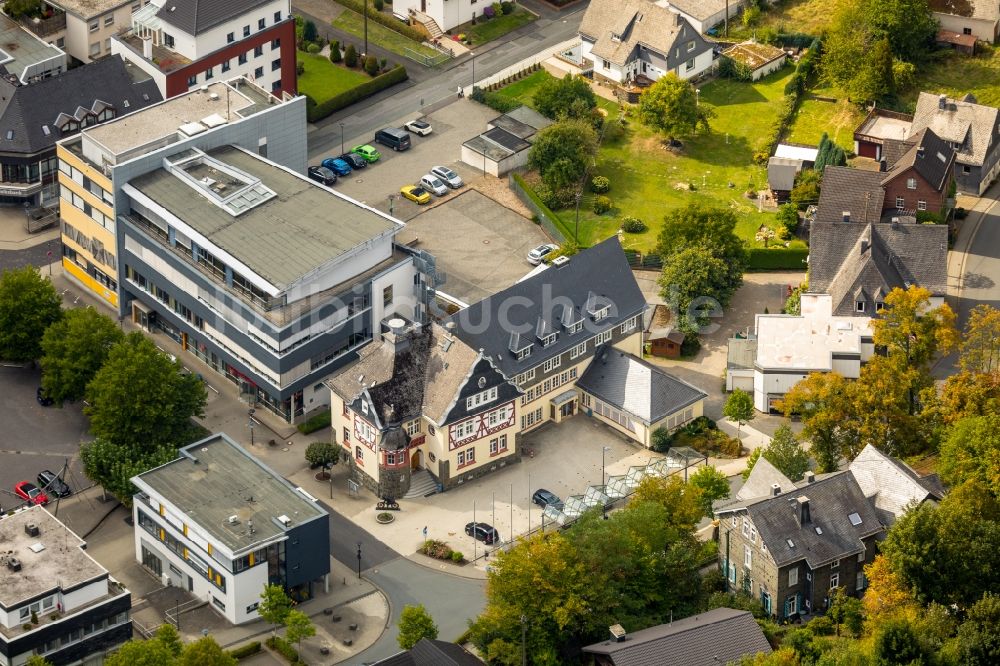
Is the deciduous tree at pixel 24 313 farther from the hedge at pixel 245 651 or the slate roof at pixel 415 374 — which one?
the hedge at pixel 245 651

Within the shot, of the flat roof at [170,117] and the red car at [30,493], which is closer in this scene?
the red car at [30,493]

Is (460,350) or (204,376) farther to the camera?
(204,376)

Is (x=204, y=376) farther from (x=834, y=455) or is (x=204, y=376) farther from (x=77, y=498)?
(x=834, y=455)

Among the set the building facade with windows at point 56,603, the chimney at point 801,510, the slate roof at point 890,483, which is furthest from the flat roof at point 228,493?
the slate roof at point 890,483

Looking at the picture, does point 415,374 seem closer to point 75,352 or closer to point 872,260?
point 75,352

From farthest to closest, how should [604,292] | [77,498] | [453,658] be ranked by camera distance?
[604,292], [77,498], [453,658]

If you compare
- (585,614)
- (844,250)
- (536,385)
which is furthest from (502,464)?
(844,250)
